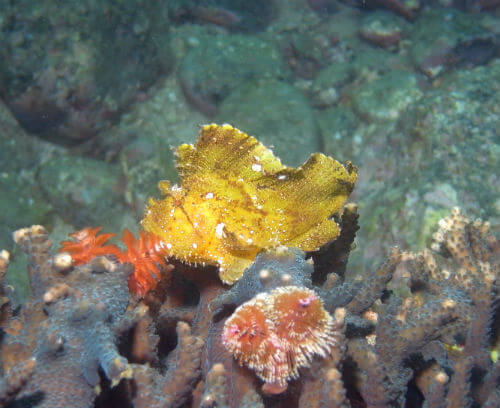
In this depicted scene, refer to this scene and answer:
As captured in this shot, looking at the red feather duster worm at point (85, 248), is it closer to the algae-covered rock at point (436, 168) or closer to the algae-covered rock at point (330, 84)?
the algae-covered rock at point (436, 168)

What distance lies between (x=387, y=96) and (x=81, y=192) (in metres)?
6.03

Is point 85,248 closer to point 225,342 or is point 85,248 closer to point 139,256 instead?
point 139,256

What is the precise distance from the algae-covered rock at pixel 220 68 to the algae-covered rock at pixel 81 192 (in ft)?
8.09

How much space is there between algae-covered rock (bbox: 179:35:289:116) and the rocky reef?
6048 millimetres

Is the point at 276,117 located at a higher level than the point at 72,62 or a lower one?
lower

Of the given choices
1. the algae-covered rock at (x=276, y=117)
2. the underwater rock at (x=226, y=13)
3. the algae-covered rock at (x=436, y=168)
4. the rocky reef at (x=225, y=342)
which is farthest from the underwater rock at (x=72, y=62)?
the rocky reef at (x=225, y=342)

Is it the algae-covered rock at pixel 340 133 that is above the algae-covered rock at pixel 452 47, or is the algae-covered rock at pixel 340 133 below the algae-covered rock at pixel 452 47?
below

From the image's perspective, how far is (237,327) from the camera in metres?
1.49

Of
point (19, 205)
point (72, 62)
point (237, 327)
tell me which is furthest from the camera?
point (19, 205)

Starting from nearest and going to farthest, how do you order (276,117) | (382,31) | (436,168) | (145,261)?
(145,261)
(436,168)
(276,117)
(382,31)

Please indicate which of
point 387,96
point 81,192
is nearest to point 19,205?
point 81,192

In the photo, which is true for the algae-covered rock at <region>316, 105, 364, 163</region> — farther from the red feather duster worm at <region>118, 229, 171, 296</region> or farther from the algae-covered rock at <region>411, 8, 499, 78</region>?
the red feather duster worm at <region>118, 229, 171, 296</region>

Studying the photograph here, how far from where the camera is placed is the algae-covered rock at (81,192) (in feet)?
22.7

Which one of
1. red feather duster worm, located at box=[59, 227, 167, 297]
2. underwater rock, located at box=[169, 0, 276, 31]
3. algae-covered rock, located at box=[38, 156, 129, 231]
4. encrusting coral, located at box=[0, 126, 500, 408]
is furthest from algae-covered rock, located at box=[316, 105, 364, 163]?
red feather duster worm, located at box=[59, 227, 167, 297]
